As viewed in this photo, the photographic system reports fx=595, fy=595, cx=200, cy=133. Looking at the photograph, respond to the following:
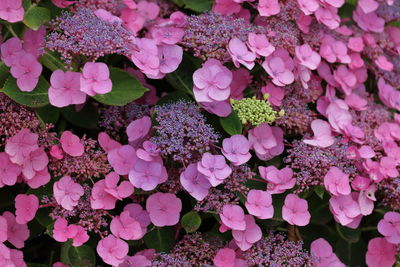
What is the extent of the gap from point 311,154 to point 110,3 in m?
0.56

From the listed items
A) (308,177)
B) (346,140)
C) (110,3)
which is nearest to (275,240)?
(308,177)

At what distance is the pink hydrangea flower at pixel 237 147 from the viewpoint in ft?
3.68

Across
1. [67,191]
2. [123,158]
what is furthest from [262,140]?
[67,191]

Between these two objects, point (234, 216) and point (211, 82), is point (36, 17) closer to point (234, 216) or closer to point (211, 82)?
point (211, 82)

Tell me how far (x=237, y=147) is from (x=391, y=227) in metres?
0.38

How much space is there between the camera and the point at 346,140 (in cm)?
127

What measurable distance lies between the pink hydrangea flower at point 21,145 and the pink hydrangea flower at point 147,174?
A: 0.19 meters

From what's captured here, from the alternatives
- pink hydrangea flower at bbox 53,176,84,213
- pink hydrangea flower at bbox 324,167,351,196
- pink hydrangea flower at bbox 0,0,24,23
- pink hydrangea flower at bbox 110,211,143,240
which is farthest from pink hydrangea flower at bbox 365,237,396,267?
pink hydrangea flower at bbox 0,0,24,23

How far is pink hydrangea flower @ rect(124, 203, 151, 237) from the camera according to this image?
115cm

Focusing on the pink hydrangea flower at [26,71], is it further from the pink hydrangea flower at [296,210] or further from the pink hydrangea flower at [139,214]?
the pink hydrangea flower at [296,210]

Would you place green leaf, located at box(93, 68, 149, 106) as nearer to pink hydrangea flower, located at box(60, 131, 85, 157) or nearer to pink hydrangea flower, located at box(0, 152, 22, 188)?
pink hydrangea flower, located at box(60, 131, 85, 157)

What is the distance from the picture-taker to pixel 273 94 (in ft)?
4.17

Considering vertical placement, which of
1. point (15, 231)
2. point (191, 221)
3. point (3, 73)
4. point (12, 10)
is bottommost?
point (15, 231)

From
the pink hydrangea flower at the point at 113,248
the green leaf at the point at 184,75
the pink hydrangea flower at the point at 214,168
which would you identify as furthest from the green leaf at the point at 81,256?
the green leaf at the point at 184,75
